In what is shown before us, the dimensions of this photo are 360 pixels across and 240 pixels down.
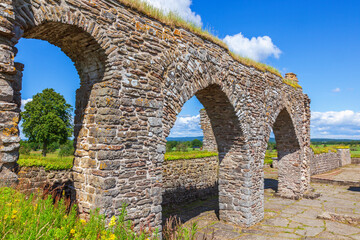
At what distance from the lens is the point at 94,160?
443 centimetres

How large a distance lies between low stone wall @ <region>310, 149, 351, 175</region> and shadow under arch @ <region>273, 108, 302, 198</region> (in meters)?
6.18

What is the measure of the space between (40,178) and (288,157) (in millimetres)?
9714

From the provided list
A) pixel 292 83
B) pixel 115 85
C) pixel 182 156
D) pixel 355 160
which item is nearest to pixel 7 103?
pixel 115 85

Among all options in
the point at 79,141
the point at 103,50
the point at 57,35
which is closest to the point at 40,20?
the point at 57,35

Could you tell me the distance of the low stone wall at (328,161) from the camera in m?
17.0

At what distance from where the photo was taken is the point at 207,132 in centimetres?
1508

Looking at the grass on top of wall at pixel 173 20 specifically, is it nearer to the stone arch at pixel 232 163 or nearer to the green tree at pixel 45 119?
the stone arch at pixel 232 163

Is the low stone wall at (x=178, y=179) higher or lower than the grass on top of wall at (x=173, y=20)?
lower

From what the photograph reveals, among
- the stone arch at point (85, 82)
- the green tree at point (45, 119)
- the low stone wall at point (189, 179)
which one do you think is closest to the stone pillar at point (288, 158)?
the low stone wall at point (189, 179)

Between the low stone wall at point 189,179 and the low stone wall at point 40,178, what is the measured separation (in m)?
3.38

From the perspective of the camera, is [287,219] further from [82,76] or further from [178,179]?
[82,76]

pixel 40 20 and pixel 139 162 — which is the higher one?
pixel 40 20

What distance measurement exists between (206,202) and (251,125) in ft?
13.1

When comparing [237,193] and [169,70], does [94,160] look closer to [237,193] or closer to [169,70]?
[169,70]
